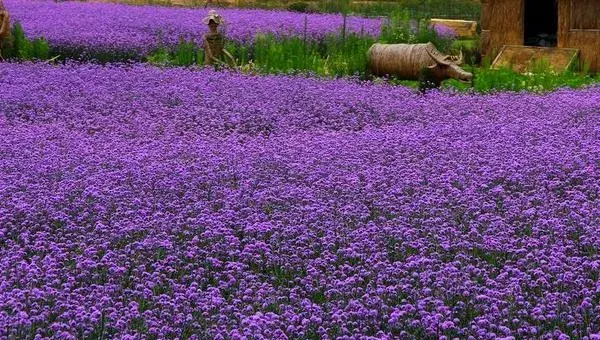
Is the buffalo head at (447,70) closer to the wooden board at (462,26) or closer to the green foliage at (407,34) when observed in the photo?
the green foliage at (407,34)

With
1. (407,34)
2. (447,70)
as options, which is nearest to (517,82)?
(447,70)

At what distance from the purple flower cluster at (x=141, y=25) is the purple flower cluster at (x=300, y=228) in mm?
6872

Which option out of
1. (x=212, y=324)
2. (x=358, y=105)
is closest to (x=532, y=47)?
(x=358, y=105)

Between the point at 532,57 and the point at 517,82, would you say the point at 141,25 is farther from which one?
the point at 517,82

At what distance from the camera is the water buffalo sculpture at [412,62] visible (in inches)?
520

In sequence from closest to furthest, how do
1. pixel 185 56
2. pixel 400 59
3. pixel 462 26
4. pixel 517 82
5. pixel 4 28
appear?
pixel 517 82, pixel 400 59, pixel 185 56, pixel 4 28, pixel 462 26

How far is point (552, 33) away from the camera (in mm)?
18938

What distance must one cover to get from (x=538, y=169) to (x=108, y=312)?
11.3ft

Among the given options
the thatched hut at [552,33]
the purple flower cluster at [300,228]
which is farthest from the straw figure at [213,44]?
the thatched hut at [552,33]

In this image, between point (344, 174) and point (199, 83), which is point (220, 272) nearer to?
point (344, 174)

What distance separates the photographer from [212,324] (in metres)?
4.64

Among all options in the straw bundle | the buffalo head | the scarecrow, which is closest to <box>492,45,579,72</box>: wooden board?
the straw bundle

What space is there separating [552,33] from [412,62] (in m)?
5.48

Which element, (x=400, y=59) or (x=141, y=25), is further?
(x=141, y=25)
